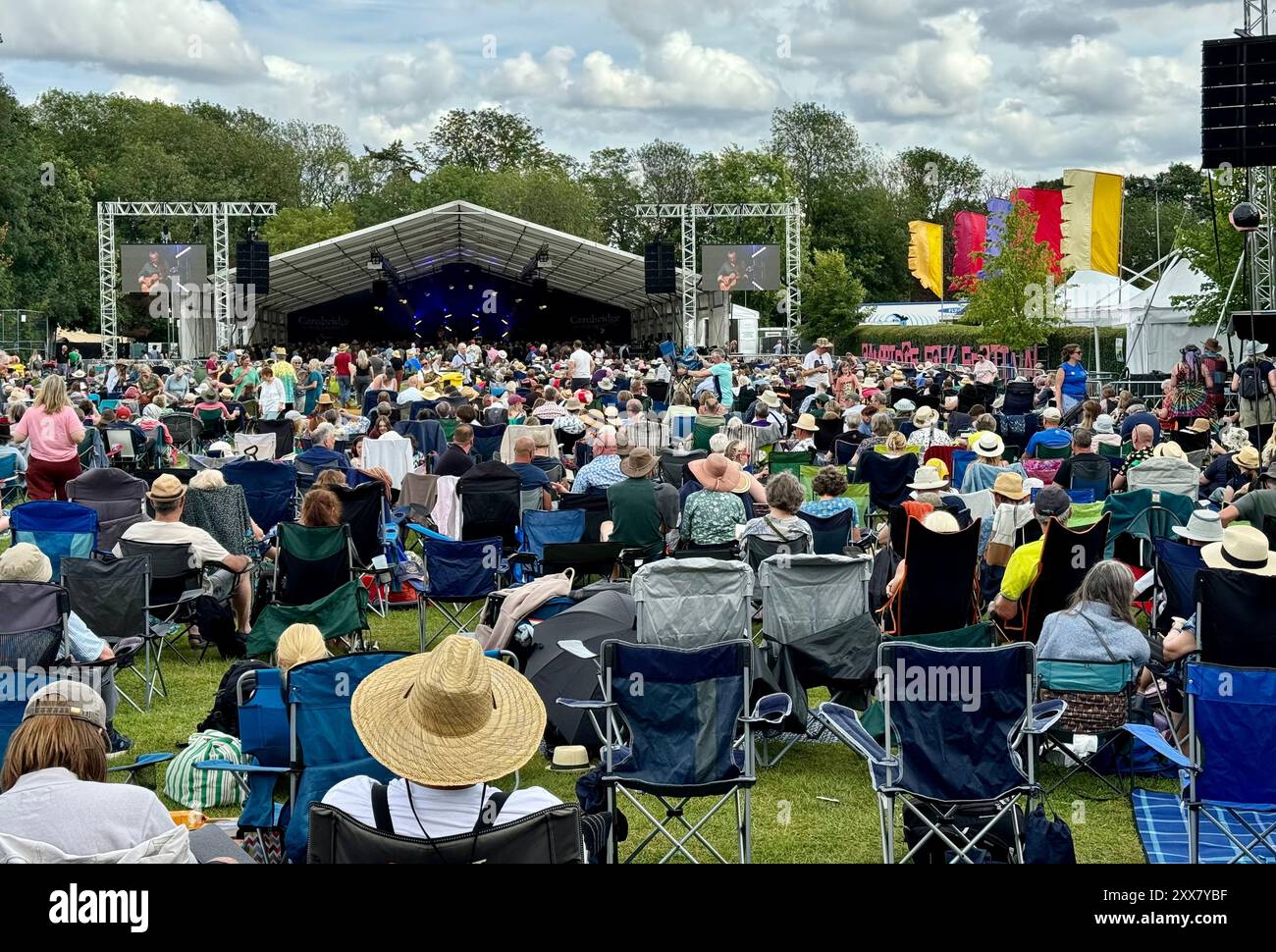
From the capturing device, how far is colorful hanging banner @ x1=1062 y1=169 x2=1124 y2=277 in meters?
28.2

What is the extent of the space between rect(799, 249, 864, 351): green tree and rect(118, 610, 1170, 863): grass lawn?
1507 inches

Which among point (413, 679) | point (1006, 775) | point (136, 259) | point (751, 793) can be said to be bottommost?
point (751, 793)

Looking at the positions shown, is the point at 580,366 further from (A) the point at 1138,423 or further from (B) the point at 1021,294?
(A) the point at 1138,423

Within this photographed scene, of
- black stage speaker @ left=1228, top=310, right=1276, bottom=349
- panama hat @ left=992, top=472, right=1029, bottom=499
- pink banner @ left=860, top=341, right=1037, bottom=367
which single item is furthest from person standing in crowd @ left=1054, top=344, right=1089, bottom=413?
pink banner @ left=860, top=341, right=1037, bottom=367

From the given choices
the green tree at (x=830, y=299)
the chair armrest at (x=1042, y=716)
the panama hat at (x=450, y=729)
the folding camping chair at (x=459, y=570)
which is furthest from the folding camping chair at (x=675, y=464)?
the green tree at (x=830, y=299)

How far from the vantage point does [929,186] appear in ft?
234

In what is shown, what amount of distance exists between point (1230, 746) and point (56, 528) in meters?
5.91

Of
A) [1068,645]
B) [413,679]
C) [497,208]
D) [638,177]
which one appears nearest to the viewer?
[413,679]

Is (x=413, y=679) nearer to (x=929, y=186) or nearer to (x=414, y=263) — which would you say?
(x=414, y=263)

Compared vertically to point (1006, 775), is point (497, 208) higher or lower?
higher

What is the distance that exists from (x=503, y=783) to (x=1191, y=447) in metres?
8.39

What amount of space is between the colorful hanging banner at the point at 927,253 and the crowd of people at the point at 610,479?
25.3 meters

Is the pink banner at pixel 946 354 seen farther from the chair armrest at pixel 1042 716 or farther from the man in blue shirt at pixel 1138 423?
the chair armrest at pixel 1042 716
